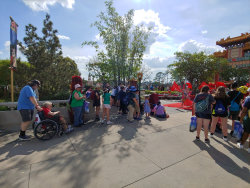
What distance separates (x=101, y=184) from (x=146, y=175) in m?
0.82

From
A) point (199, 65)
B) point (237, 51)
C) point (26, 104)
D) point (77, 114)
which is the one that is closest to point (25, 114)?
→ point (26, 104)

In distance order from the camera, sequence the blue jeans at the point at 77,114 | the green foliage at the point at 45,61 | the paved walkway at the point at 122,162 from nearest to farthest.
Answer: the paved walkway at the point at 122,162
the blue jeans at the point at 77,114
the green foliage at the point at 45,61

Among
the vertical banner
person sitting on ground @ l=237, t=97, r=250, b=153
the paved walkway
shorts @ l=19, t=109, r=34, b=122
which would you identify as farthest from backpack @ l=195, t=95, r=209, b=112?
the vertical banner

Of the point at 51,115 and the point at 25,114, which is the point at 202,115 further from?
the point at 25,114

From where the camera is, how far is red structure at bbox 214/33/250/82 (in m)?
26.1

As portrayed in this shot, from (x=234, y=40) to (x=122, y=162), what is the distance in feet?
119

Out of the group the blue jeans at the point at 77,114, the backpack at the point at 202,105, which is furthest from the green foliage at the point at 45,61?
the backpack at the point at 202,105

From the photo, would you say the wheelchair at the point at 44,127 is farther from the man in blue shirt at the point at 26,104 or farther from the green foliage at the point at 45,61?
the green foliage at the point at 45,61

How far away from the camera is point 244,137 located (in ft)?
11.6

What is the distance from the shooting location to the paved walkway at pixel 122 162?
7.76 feet

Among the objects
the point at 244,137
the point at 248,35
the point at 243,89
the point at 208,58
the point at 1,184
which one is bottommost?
the point at 1,184

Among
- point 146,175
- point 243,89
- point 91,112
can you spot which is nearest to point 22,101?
point 91,112

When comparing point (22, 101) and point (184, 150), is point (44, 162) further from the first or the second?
point (184, 150)

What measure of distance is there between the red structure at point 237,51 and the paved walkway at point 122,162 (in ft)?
95.4
